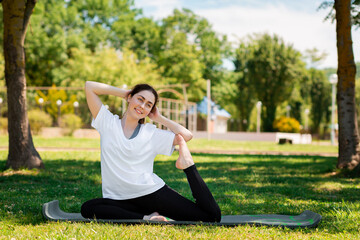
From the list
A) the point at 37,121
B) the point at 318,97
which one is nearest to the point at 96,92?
the point at 37,121

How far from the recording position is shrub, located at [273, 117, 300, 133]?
4038 centimetres

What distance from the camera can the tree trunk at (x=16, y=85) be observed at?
8.59 m

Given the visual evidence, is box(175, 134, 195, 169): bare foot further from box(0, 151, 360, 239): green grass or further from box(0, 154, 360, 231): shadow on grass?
box(0, 154, 360, 231): shadow on grass

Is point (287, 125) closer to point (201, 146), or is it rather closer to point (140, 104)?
point (201, 146)

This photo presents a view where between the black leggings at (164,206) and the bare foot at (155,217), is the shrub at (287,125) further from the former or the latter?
the bare foot at (155,217)

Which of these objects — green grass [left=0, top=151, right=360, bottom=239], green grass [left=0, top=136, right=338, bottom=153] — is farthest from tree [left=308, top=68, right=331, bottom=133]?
green grass [left=0, top=151, right=360, bottom=239]

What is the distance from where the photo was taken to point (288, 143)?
93.1ft

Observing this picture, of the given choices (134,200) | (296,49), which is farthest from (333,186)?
(296,49)

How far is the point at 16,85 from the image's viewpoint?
28.2 ft

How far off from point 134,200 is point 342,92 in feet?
22.0

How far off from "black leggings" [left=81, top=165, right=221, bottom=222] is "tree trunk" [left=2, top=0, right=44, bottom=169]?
4993mm

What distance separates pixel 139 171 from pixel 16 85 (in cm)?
556

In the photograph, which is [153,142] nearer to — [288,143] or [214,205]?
[214,205]

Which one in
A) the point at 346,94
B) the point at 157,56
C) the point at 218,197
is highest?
the point at 157,56
